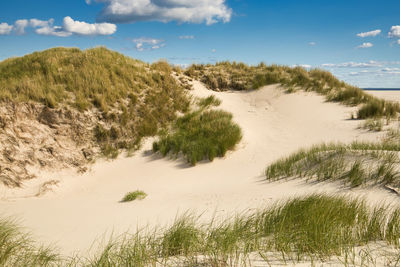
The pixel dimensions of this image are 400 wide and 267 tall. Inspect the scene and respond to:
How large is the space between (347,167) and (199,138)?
4984 mm

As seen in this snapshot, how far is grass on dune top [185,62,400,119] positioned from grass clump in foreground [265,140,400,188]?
8.28 meters

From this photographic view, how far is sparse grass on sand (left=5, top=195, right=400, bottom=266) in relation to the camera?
8.52 ft

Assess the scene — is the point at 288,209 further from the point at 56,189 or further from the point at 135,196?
the point at 56,189

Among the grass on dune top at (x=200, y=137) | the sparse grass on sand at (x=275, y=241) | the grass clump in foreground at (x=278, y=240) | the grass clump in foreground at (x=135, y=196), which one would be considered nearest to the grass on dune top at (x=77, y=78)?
the grass on dune top at (x=200, y=137)

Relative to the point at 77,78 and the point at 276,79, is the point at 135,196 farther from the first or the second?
the point at 276,79

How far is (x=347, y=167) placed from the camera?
5.49 meters

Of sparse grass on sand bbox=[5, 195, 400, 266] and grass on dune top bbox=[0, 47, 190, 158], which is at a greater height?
grass on dune top bbox=[0, 47, 190, 158]

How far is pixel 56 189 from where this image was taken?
757 centimetres

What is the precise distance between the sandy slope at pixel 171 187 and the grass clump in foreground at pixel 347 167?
0.38m

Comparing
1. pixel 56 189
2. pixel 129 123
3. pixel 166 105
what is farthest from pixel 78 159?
pixel 166 105

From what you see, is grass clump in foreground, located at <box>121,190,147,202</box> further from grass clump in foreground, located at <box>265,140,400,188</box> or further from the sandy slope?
grass clump in foreground, located at <box>265,140,400,188</box>

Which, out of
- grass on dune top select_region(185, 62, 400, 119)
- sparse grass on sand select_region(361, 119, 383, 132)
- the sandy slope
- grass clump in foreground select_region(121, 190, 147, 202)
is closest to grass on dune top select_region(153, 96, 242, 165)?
the sandy slope

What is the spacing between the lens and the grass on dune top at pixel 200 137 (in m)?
8.60

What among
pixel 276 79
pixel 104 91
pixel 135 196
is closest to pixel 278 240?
pixel 135 196
